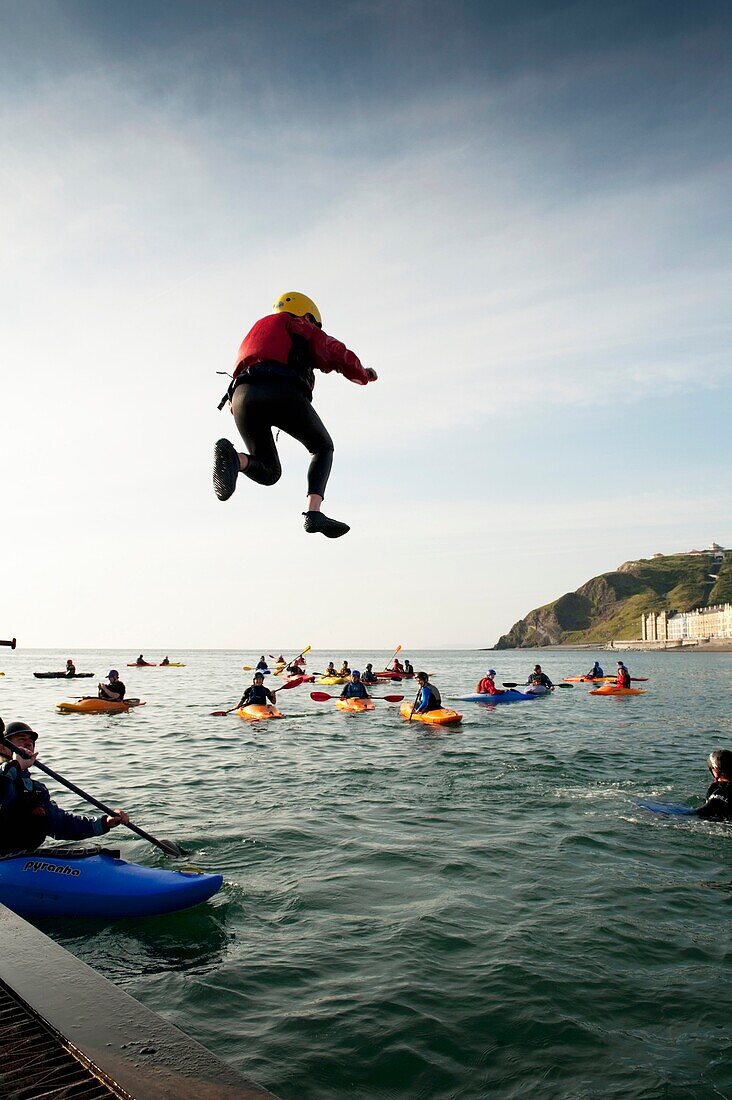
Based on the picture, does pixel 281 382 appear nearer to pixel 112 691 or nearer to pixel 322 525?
pixel 322 525

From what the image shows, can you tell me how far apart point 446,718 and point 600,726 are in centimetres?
561

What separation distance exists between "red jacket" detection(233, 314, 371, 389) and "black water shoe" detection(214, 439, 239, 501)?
482mm

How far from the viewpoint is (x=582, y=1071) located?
190 inches

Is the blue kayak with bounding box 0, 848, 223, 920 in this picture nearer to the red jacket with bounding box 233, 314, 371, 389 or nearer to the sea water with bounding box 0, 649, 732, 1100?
the sea water with bounding box 0, 649, 732, 1100

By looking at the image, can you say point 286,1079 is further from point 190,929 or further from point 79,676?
point 79,676

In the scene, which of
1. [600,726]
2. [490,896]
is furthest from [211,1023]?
[600,726]

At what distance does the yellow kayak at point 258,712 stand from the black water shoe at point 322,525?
75.9ft

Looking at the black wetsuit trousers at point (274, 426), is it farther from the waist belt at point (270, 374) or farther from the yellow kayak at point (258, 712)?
the yellow kayak at point (258, 712)

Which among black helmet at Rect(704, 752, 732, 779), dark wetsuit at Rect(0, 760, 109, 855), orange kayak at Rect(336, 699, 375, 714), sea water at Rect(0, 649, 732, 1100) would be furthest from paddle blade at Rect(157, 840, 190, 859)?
orange kayak at Rect(336, 699, 375, 714)

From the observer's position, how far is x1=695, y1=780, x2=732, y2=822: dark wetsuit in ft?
35.2

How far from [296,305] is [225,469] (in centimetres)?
109

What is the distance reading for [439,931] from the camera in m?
7.09

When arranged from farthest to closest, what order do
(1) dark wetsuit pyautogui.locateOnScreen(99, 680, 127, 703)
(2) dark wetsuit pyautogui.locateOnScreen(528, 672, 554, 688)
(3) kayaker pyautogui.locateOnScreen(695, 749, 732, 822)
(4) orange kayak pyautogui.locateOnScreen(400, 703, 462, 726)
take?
1. (2) dark wetsuit pyautogui.locateOnScreen(528, 672, 554, 688)
2. (1) dark wetsuit pyautogui.locateOnScreen(99, 680, 127, 703)
3. (4) orange kayak pyautogui.locateOnScreen(400, 703, 462, 726)
4. (3) kayaker pyautogui.locateOnScreen(695, 749, 732, 822)

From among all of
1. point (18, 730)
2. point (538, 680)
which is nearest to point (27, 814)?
point (18, 730)
